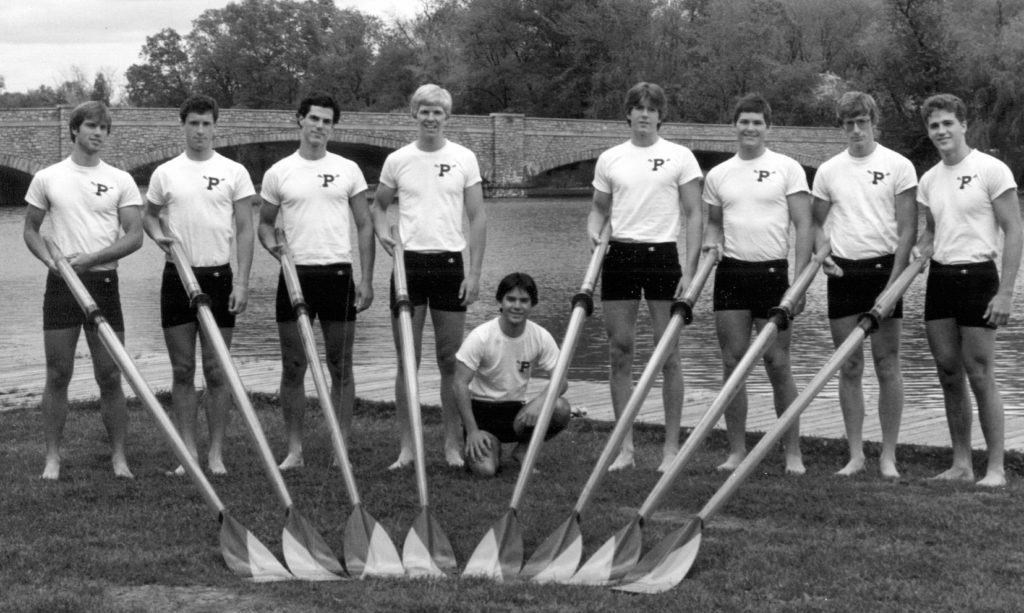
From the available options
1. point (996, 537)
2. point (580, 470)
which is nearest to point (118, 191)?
point (580, 470)

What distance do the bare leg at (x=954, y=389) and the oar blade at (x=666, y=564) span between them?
181 cm

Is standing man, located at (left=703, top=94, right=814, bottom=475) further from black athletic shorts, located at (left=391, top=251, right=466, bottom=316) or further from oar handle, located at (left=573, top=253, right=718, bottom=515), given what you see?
black athletic shorts, located at (left=391, top=251, right=466, bottom=316)

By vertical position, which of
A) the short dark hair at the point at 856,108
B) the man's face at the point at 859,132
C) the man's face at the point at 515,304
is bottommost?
the man's face at the point at 515,304

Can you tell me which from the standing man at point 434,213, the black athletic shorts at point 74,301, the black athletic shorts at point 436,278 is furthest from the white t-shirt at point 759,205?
the black athletic shorts at point 74,301

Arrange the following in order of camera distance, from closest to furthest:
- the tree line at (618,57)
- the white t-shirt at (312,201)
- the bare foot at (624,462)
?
the white t-shirt at (312,201) < the bare foot at (624,462) < the tree line at (618,57)

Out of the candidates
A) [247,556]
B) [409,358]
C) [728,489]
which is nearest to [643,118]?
[409,358]

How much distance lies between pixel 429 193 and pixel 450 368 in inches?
36.5

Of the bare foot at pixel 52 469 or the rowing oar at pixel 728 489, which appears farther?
the bare foot at pixel 52 469

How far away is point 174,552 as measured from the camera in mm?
5219

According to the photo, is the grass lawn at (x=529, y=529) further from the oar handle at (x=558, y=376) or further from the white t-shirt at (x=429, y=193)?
the white t-shirt at (x=429, y=193)

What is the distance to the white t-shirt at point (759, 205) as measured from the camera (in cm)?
651

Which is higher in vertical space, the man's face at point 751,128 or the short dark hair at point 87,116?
the short dark hair at point 87,116

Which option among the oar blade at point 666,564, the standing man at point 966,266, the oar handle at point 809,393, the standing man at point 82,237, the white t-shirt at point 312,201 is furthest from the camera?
the white t-shirt at point 312,201

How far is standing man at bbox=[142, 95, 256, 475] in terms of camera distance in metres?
6.56
